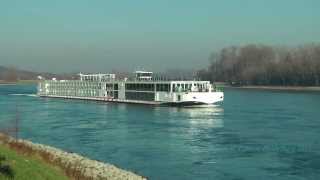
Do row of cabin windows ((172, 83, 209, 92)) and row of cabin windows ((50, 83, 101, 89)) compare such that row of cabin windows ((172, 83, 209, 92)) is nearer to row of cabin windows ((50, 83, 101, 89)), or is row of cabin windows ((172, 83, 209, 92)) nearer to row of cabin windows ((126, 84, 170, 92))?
row of cabin windows ((126, 84, 170, 92))

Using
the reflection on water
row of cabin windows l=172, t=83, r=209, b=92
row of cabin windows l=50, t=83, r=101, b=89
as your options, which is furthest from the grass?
row of cabin windows l=50, t=83, r=101, b=89

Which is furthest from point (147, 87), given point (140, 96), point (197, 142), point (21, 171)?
point (21, 171)

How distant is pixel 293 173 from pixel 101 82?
7252cm

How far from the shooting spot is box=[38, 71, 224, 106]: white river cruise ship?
238ft

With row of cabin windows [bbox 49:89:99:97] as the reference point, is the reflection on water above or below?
below

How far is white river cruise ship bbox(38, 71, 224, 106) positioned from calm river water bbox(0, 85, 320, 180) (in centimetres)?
1326

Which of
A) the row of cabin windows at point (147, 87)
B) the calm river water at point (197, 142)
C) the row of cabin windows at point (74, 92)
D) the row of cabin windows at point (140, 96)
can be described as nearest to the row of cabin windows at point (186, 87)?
the row of cabin windows at point (147, 87)

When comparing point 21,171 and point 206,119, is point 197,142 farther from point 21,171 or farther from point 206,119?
point 21,171

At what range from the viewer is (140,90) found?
277ft

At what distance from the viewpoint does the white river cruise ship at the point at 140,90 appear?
7269 cm

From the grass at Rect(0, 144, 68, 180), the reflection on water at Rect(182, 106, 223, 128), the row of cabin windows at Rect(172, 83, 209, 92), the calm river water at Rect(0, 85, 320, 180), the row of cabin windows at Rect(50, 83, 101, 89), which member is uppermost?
the row of cabin windows at Rect(50, 83, 101, 89)

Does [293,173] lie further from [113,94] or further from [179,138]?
[113,94]

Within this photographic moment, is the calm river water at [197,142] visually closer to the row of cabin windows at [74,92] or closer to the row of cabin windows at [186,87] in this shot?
the row of cabin windows at [186,87]

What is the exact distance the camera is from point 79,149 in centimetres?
3269
